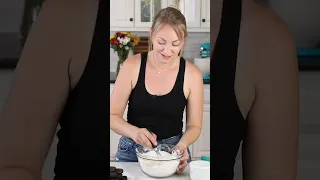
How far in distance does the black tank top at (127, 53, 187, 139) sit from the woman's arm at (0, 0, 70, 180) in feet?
0.40

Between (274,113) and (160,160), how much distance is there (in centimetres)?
21

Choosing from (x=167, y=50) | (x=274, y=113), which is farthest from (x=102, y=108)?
(x=274, y=113)

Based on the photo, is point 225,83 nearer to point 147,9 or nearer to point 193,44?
point 193,44

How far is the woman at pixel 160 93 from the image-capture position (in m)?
0.76

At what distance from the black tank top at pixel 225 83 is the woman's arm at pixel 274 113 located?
3 centimetres

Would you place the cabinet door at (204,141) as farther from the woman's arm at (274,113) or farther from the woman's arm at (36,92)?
the woman's arm at (36,92)

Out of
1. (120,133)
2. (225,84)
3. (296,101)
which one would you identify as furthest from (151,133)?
(296,101)

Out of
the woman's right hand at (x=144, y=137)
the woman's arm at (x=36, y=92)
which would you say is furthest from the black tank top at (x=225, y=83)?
the woman's arm at (x=36, y=92)

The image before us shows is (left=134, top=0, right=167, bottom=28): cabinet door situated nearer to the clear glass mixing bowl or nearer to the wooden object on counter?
the wooden object on counter

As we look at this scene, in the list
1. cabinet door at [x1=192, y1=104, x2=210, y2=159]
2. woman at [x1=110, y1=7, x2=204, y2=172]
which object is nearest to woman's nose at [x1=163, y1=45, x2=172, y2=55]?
woman at [x1=110, y1=7, x2=204, y2=172]

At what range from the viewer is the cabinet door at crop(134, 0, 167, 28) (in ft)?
2.51

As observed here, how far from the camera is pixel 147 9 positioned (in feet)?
2.52

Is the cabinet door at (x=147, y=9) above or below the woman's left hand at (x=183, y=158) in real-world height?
above

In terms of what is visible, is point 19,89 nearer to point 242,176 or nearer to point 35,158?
point 35,158
